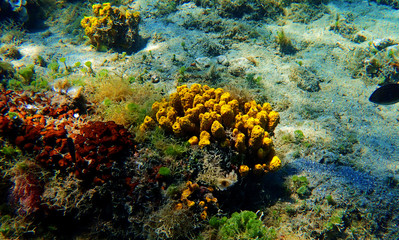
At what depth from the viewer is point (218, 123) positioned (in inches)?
111

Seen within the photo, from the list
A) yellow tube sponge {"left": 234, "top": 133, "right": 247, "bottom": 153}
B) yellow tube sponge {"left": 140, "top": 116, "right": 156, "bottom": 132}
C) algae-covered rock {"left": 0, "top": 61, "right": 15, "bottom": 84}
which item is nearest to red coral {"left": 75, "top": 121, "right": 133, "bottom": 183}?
yellow tube sponge {"left": 140, "top": 116, "right": 156, "bottom": 132}

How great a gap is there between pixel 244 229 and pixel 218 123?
5.01 ft

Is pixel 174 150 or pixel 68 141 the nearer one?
pixel 68 141

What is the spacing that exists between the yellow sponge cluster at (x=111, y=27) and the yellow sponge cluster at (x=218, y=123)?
471 centimetres

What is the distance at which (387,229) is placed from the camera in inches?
119

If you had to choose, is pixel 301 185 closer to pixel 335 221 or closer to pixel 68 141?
pixel 335 221

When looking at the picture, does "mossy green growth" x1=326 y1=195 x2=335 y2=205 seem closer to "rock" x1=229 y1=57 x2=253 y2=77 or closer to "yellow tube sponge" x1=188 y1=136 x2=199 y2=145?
"yellow tube sponge" x1=188 y1=136 x2=199 y2=145

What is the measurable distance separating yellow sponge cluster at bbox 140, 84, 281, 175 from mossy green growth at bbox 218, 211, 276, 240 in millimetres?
640

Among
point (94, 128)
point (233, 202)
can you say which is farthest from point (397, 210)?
point (94, 128)

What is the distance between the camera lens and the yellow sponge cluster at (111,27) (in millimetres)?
6555

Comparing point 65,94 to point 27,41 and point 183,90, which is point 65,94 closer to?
point 183,90

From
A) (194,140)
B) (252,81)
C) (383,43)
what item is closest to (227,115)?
(194,140)

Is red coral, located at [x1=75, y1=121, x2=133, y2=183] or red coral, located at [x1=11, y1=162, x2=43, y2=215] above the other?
red coral, located at [x1=75, y1=121, x2=133, y2=183]

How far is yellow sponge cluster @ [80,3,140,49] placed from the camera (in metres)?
6.55
